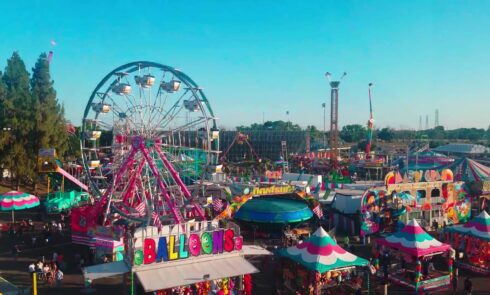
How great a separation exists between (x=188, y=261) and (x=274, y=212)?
420 inches

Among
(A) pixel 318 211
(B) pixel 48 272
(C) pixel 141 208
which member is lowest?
(B) pixel 48 272

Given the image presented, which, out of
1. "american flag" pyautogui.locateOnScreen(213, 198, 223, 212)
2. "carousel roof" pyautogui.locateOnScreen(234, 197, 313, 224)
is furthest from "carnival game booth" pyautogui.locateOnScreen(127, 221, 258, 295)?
"carousel roof" pyautogui.locateOnScreen(234, 197, 313, 224)

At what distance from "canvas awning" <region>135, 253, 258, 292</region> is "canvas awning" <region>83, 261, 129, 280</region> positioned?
2.24 ft

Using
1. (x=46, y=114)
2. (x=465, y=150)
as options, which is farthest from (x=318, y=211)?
(x=465, y=150)

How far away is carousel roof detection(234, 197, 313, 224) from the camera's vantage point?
24219 mm

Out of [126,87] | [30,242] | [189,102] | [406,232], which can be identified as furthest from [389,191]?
[30,242]

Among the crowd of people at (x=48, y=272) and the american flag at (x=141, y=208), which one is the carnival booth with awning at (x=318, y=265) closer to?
the american flag at (x=141, y=208)

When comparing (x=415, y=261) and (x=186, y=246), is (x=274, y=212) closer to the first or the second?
(x=415, y=261)

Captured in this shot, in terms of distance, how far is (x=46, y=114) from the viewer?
40938mm

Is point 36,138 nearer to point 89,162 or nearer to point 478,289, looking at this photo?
point 89,162

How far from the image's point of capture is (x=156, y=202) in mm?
21125

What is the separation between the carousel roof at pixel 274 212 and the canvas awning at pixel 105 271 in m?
11.3

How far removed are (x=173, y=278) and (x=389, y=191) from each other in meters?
16.5

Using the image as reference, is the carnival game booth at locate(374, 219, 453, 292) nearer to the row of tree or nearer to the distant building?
the row of tree
